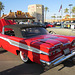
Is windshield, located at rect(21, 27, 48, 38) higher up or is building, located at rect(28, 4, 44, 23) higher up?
building, located at rect(28, 4, 44, 23)

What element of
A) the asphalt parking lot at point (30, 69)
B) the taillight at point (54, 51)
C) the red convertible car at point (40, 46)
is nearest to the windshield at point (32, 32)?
the red convertible car at point (40, 46)

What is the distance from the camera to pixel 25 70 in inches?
143

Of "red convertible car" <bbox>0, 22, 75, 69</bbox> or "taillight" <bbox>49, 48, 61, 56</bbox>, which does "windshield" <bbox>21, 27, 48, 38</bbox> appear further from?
"taillight" <bbox>49, 48, 61, 56</bbox>

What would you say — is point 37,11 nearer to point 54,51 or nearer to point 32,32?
point 32,32

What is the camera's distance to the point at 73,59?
395 cm

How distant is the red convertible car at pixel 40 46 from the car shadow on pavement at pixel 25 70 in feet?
1.00

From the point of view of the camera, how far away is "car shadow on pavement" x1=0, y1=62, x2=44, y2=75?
3453 mm

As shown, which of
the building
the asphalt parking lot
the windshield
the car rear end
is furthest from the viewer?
the building

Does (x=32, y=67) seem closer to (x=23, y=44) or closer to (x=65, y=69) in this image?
(x=23, y=44)

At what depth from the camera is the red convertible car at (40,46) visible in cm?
308

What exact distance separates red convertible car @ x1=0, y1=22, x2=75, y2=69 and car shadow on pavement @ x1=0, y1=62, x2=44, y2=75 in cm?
30

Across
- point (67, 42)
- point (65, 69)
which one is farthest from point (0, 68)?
point (67, 42)

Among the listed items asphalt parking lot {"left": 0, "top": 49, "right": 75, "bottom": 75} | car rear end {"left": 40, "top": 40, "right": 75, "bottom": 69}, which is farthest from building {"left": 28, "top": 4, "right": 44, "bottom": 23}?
car rear end {"left": 40, "top": 40, "right": 75, "bottom": 69}

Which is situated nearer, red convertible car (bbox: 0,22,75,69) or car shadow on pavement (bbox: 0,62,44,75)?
red convertible car (bbox: 0,22,75,69)
